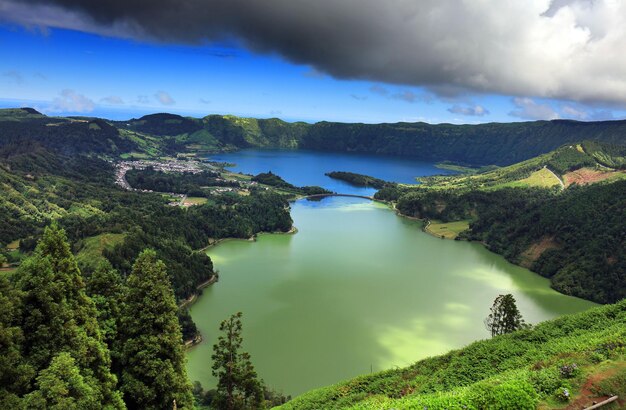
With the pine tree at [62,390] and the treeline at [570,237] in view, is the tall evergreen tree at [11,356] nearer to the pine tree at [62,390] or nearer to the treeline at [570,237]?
the pine tree at [62,390]

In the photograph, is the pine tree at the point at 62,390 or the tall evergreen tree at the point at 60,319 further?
the tall evergreen tree at the point at 60,319

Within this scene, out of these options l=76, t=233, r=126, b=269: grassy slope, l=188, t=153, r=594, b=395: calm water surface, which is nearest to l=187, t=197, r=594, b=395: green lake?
l=188, t=153, r=594, b=395: calm water surface

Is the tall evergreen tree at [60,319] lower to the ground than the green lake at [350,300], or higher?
higher

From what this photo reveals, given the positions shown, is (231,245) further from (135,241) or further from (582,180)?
(582,180)

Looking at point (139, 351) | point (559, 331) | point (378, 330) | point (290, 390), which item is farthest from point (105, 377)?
point (378, 330)

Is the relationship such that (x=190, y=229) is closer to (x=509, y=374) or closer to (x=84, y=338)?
(x=84, y=338)

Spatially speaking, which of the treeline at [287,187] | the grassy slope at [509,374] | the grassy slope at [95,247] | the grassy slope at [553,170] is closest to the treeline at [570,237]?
the grassy slope at [553,170]
